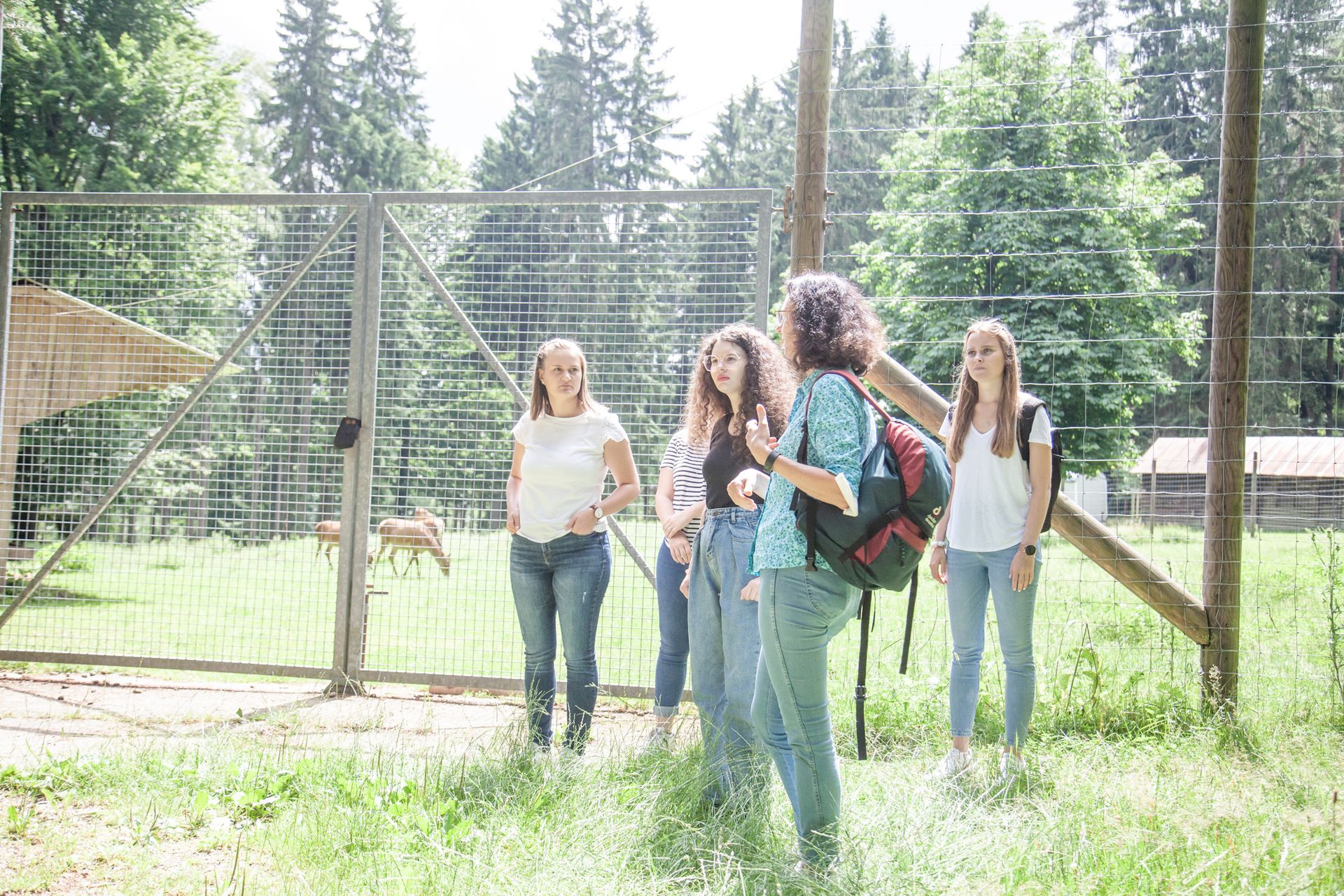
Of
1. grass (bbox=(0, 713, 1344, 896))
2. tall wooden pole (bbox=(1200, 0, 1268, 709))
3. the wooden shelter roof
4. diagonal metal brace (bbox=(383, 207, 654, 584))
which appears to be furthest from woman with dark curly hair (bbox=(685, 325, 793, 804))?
the wooden shelter roof

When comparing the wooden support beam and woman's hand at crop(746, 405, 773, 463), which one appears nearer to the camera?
woman's hand at crop(746, 405, 773, 463)

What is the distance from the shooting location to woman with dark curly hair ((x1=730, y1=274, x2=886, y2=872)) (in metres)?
2.56

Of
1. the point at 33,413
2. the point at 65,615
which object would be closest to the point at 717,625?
the point at 33,413

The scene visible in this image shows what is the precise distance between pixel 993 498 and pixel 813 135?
5.85 feet

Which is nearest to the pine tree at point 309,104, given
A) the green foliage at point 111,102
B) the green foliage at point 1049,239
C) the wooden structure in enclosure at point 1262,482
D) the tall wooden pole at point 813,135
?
the green foliage at point 111,102

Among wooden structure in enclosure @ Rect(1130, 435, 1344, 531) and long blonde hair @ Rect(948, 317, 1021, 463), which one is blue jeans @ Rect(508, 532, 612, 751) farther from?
wooden structure in enclosure @ Rect(1130, 435, 1344, 531)

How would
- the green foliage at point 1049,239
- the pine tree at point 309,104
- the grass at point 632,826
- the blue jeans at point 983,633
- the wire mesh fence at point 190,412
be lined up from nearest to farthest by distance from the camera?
the grass at point 632,826 → the blue jeans at point 983,633 → the wire mesh fence at point 190,412 → the green foliage at point 1049,239 → the pine tree at point 309,104

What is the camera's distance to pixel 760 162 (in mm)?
36000

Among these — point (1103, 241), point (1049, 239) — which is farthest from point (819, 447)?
point (1049, 239)

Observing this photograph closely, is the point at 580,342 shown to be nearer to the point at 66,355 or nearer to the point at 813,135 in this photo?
the point at 813,135

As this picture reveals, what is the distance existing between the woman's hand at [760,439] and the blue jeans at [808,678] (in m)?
0.33

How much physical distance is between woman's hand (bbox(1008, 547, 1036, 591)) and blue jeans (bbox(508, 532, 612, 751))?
61.8 inches

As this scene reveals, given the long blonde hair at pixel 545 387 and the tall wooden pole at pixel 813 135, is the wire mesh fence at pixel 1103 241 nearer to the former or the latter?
the tall wooden pole at pixel 813 135

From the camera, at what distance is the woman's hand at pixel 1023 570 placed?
3588 mm
